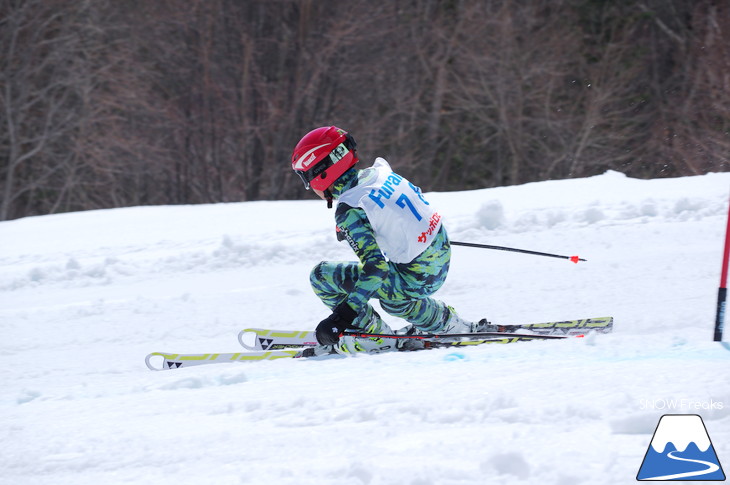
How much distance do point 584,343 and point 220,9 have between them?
15354 millimetres

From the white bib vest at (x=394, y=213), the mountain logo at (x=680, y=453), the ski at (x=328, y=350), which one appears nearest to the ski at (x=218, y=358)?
the ski at (x=328, y=350)

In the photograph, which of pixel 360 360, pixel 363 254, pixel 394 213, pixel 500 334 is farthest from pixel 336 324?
pixel 500 334

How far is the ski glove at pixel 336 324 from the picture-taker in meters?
4.21

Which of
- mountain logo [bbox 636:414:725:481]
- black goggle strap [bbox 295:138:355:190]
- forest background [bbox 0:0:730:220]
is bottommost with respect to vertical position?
mountain logo [bbox 636:414:725:481]

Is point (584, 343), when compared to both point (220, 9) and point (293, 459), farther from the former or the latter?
point (220, 9)

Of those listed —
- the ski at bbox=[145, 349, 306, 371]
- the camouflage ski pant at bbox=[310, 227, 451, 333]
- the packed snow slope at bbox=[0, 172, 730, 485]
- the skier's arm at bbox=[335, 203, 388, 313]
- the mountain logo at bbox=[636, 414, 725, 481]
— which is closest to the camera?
the mountain logo at bbox=[636, 414, 725, 481]

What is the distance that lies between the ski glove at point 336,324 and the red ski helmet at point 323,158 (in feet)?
2.19

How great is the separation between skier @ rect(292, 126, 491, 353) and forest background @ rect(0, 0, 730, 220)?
13127 millimetres

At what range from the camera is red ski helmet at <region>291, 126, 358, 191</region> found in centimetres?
437

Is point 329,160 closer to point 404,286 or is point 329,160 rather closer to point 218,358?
point 404,286

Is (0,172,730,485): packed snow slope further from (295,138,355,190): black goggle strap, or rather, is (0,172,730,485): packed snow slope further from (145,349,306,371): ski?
(295,138,355,190): black goggle strap

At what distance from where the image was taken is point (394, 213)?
14.1ft

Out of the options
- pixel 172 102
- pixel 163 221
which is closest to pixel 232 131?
pixel 172 102

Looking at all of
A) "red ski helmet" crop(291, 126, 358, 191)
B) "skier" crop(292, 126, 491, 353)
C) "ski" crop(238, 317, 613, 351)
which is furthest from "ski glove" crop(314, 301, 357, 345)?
"red ski helmet" crop(291, 126, 358, 191)
